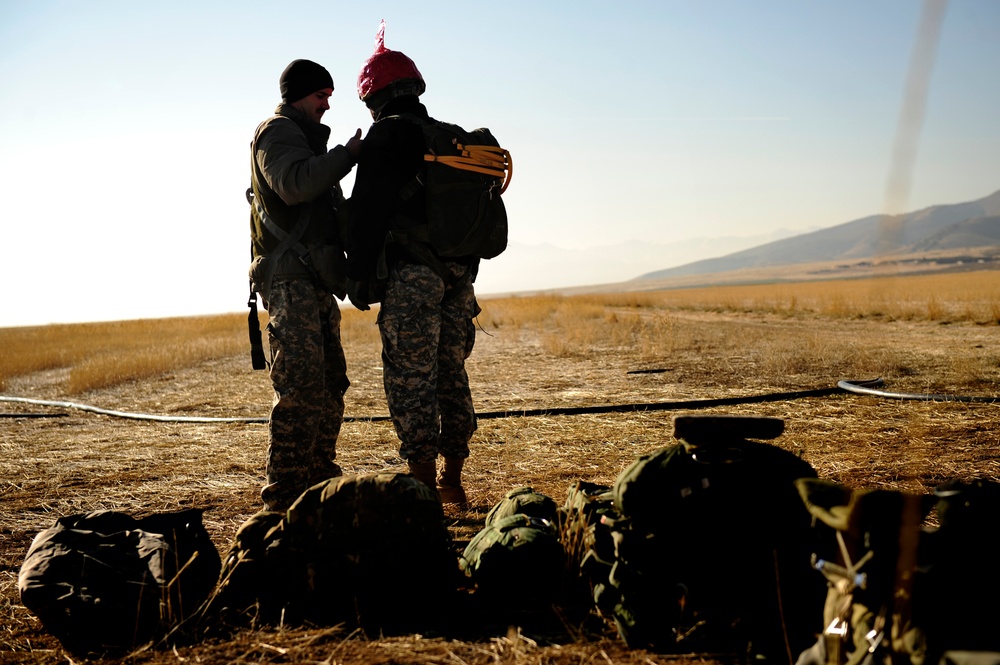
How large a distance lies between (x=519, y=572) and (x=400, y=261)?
182 cm

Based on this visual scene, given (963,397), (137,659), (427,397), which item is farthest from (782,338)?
(137,659)

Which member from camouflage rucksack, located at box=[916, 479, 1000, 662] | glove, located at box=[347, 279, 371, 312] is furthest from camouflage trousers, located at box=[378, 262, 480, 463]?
camouflage rucksack, located at box=[916, 479, 1000, 662]

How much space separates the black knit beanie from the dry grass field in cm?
236

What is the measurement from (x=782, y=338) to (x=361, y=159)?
39.3 feet

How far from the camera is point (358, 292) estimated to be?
4.09 m

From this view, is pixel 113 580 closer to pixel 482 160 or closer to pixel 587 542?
pixel 587 542

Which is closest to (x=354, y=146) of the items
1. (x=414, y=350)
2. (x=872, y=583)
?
(x=414, y=350)

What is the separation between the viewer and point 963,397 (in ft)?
22.4

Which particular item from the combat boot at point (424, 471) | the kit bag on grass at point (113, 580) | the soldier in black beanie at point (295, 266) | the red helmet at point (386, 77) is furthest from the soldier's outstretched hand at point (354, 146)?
the kit bag on grass at point (113, 580)

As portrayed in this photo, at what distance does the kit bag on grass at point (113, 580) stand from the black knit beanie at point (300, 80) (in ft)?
7.48

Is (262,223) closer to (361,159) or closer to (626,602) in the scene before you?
(361,159)

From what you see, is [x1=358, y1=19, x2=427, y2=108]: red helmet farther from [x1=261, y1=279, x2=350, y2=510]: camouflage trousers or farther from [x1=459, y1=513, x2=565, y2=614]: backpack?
[x1=459, y1=513, x2=565, y2=614]: backpack

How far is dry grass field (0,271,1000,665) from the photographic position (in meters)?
2.70

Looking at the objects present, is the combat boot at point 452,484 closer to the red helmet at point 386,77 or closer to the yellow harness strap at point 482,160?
the yellow harness strap at point 482,160
